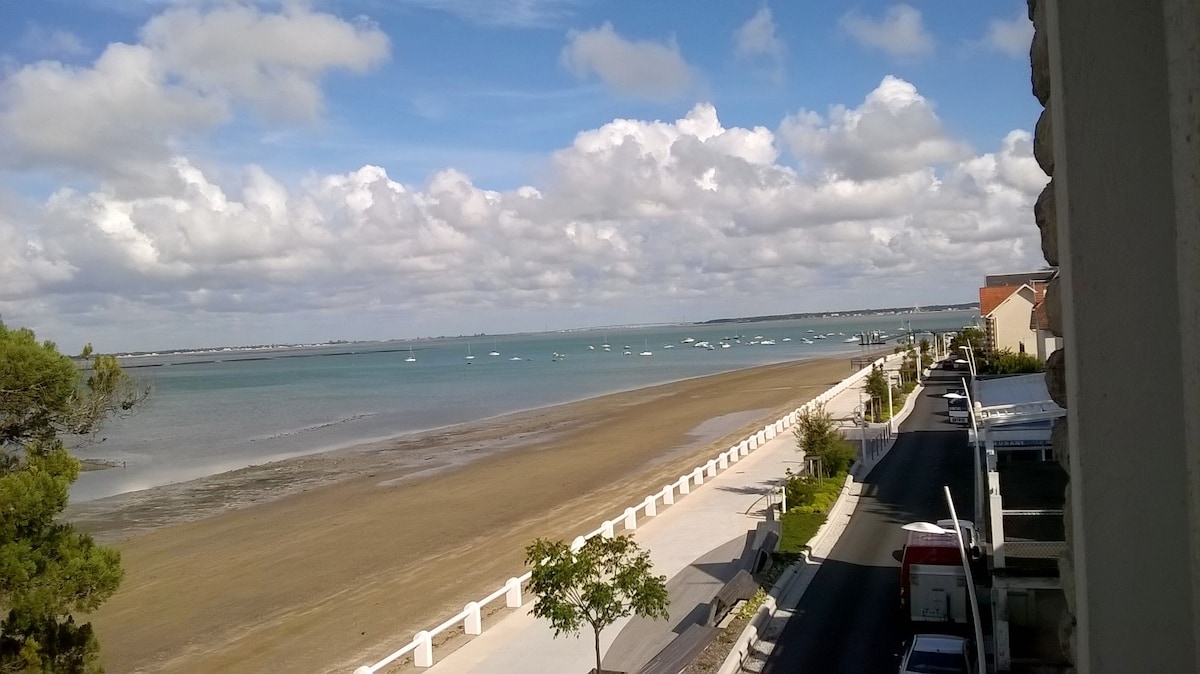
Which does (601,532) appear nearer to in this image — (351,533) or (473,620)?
(473,620)

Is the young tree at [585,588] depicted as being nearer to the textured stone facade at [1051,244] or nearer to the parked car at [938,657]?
the parked car at [938,657]

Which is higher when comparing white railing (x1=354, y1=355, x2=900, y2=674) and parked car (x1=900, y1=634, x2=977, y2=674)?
parked car (x1=900, y1=634, x2=977, y2=674)

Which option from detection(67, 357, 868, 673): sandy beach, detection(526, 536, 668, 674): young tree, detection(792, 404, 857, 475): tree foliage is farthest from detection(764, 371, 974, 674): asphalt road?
detection(67, 357, 868, 673): sandy beach

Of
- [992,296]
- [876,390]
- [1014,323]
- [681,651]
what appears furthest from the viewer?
[992,296]

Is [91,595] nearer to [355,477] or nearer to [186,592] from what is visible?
[186,592]

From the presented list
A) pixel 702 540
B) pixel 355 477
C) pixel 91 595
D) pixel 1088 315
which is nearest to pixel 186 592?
pixel 702 540

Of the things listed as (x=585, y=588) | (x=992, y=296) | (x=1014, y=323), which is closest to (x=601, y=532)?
(x=585, y=588)

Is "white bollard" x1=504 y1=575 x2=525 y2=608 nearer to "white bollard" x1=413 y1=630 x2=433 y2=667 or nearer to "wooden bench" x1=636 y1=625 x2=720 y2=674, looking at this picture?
"white bollard" x1=413 y1=630 x2=433 y2=667

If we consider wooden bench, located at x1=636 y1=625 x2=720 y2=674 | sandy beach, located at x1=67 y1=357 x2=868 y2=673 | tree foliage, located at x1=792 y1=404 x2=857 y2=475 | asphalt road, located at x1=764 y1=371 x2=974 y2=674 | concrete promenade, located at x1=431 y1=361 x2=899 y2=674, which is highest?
tree foliage, located at x1=792 y1=404 x2=857 y2=475
